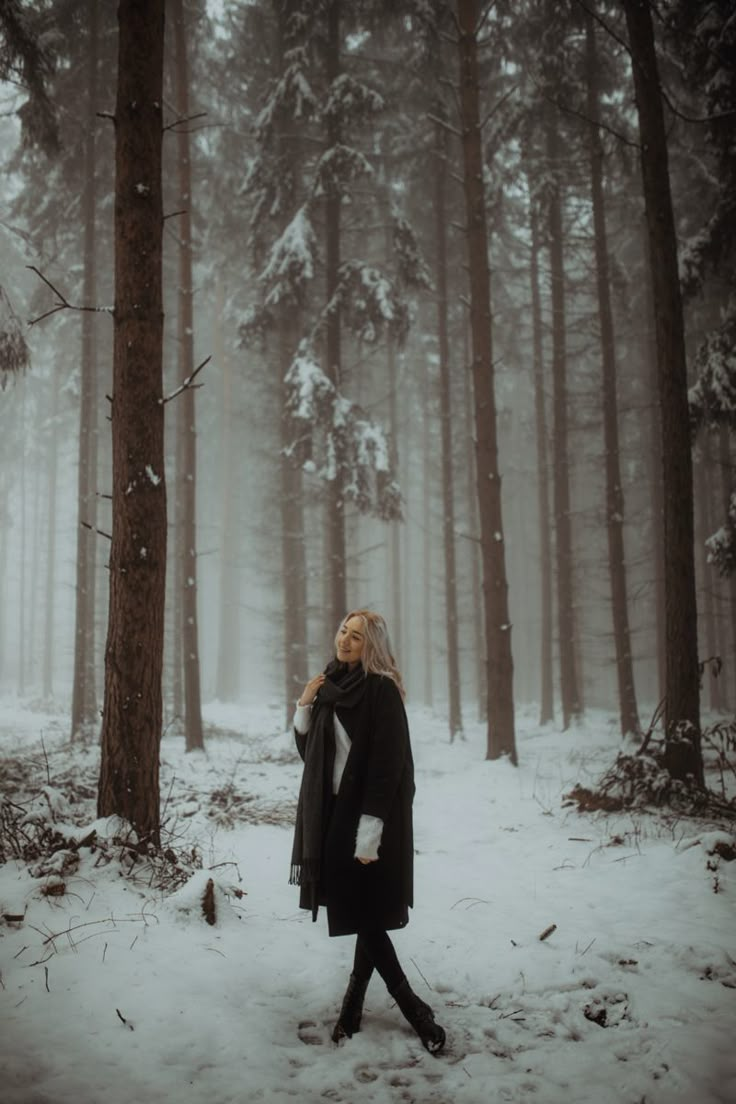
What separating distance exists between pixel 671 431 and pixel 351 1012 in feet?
23.5

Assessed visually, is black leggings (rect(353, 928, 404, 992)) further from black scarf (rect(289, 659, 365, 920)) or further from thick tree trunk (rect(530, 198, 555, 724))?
thick tree trunk (rect(530, 198, 555, 724))

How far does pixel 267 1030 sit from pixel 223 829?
3298 millimetres

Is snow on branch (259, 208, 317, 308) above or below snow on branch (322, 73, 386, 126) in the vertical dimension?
below

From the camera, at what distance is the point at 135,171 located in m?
5.00

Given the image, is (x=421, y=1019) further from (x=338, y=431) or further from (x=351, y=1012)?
(x=338, y=431)

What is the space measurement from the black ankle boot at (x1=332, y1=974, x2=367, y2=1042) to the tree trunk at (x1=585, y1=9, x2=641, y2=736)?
34.5 ft

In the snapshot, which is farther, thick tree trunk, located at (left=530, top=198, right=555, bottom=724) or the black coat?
thick tree trunk, located at (left=530, top=198, right=555, bottom=724)

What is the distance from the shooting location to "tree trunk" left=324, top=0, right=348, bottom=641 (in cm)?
1190

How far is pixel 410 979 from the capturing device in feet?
12.4

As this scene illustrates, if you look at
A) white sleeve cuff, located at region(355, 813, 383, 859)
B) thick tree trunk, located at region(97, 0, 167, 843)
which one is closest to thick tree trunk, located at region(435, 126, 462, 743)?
thick tree trunk, located at region(97, 0, 167, 843)

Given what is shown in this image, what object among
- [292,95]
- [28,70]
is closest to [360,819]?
[28,70]

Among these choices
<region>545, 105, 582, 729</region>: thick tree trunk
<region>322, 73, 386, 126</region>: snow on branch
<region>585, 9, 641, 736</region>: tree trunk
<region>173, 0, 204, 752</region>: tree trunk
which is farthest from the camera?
<region>545, 105, 582, 729</region>: thick tree trunk

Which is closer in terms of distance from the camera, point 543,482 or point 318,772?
point 318,772

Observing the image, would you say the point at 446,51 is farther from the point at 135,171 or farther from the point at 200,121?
the point at 135,171
